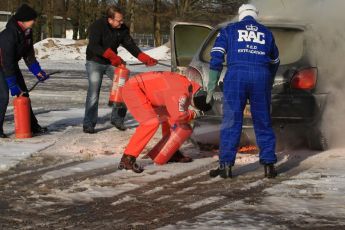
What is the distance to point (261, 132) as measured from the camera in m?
5.58

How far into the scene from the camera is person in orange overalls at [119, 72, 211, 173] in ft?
18.9

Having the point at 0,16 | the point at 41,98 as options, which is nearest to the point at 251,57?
the point at 41,98

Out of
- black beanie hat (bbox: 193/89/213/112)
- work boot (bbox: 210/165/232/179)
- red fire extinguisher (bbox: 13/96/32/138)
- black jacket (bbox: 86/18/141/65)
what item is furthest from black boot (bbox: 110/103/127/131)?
work boot (bbox: 210/165/232/179)

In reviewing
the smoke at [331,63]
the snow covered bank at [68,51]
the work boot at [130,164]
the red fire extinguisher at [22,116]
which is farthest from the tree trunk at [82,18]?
the work boot at [130,164]

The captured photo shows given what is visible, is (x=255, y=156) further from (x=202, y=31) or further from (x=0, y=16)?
(x=0, y=16)

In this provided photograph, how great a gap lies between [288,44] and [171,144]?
1.81 metres

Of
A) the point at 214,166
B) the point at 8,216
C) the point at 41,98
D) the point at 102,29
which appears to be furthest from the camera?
the point at 41,98

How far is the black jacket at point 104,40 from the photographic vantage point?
8258 mm

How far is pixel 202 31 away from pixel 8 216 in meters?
4.36

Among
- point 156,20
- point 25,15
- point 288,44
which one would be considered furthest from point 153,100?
point 156,20

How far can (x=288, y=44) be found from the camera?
6789mm

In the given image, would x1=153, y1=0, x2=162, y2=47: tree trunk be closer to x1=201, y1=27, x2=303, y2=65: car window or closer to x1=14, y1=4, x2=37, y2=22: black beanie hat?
x1=14, y1=4, x2=37, y2=22: black beanie hat

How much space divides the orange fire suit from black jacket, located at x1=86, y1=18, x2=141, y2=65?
2.39 meters

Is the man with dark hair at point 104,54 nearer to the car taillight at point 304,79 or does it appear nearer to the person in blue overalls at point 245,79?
the car taillight at point 304,79
